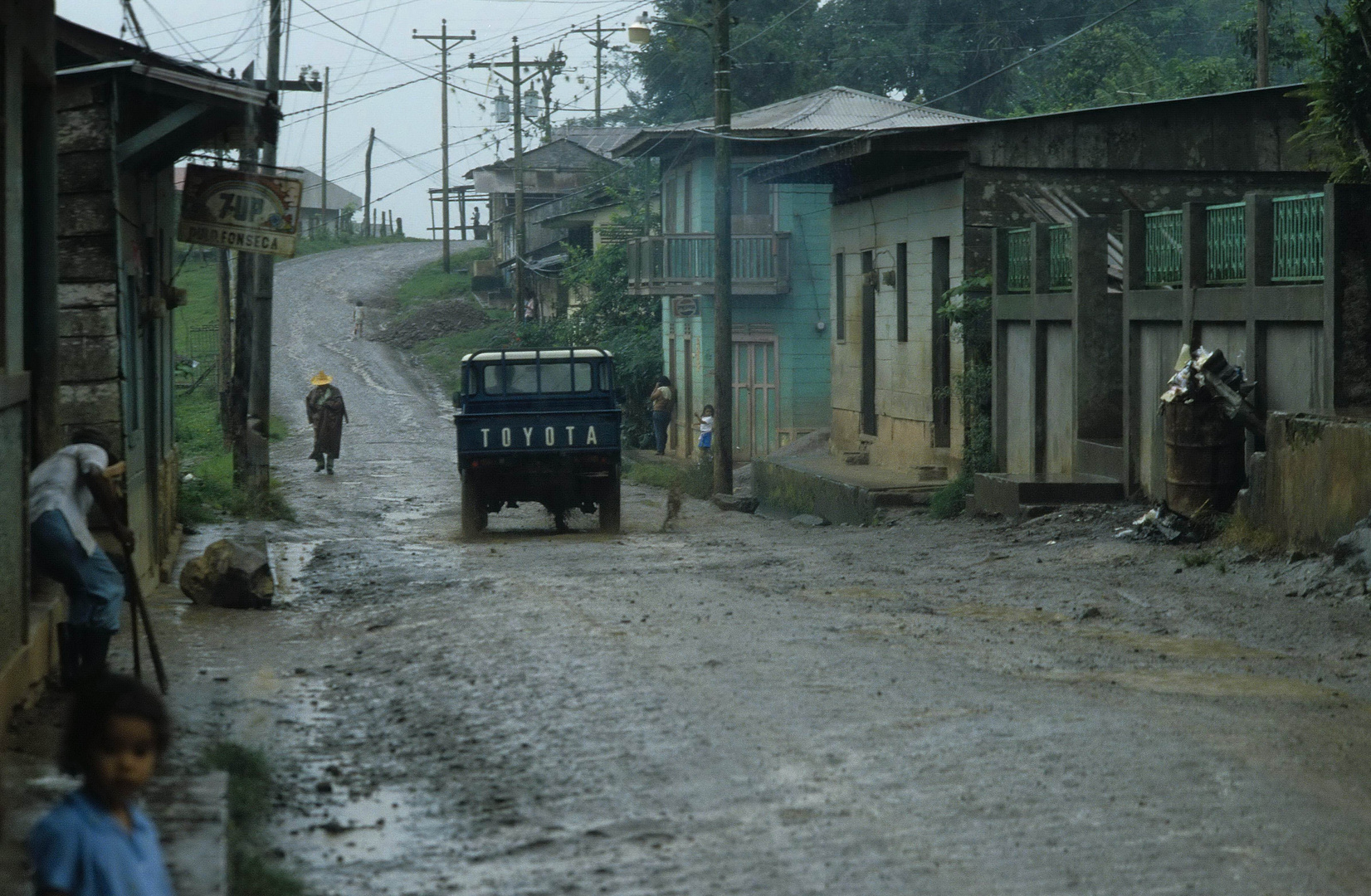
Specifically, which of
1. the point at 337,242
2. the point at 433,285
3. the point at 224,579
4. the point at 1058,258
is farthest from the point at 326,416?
the point at 337,242

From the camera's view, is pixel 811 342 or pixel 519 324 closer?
pixel 811 342

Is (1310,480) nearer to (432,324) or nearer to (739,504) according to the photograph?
(739,504)

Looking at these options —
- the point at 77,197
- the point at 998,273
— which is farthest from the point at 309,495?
the point at 77,197

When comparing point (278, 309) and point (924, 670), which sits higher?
point (278, 309)

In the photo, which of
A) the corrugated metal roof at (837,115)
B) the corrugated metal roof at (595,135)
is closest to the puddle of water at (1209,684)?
the corrugated metal roof at (837,115)

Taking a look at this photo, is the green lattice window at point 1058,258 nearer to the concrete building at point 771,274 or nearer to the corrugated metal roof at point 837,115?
the corrugated metal roof at point 837,115

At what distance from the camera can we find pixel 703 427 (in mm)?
30641

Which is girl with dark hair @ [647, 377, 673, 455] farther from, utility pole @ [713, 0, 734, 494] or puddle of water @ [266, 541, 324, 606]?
puddle of water @ [266, 541, 324, 606]

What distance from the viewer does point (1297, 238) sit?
12.6 meters

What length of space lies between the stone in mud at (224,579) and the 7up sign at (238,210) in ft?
8.95

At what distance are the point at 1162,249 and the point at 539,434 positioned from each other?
290 inches

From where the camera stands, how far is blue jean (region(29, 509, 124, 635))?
25.0 feet

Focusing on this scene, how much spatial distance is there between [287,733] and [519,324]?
39.4 meters

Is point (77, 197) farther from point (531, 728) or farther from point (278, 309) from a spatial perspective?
point (278, 309)
